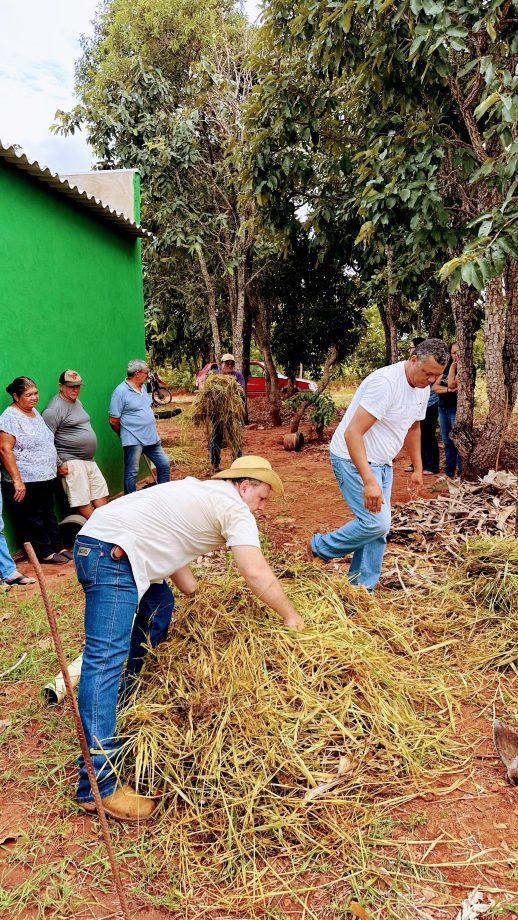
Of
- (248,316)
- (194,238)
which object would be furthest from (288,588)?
(248,316)

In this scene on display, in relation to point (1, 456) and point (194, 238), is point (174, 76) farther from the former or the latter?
point (1, 456)

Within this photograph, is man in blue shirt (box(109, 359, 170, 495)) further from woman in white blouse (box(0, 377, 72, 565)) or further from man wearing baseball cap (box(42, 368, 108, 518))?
woman in white blouse (box(0, 377, 72, 565))

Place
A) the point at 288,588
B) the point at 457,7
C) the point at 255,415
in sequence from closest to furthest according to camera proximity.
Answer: the point at 288,588 → the point at 457,7 → the point at 255,415

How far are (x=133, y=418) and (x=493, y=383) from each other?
3510 millimetres

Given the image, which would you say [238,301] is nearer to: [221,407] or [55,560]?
[221,407]

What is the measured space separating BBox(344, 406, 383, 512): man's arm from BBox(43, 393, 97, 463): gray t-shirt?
2.89 metres

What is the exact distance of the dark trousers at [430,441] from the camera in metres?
6.91

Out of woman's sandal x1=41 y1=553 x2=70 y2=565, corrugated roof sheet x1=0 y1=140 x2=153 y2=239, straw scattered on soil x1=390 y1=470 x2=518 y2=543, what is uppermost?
corrugated roof sheet x1=0 y1=140 x2=153 y2=239

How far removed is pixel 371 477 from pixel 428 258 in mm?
3786

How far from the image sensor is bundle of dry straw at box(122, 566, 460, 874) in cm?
203

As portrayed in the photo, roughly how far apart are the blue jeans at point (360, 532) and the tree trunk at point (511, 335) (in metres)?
3.44

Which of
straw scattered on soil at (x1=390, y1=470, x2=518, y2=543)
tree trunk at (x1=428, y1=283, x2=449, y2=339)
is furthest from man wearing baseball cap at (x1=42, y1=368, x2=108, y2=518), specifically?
tree trunk at (x1=428, y1=283, x2=449, y2=339)

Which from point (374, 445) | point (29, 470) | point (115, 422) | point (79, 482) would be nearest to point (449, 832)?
point (374, 445)

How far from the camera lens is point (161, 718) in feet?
7.66
